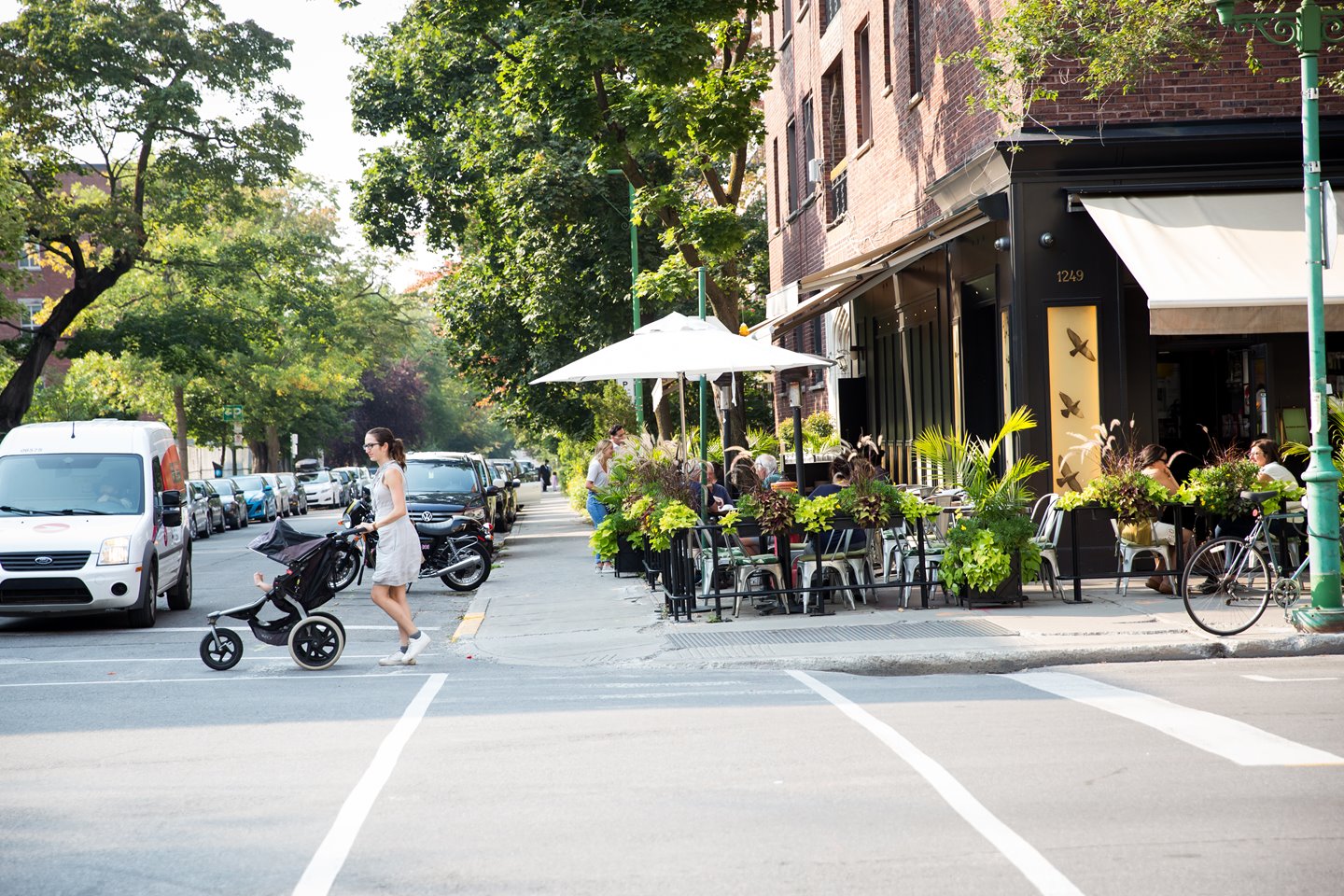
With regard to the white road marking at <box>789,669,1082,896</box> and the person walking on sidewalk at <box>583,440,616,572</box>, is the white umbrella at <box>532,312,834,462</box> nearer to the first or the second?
the person walking on sidewalk at <box>583,440,616,572</box>

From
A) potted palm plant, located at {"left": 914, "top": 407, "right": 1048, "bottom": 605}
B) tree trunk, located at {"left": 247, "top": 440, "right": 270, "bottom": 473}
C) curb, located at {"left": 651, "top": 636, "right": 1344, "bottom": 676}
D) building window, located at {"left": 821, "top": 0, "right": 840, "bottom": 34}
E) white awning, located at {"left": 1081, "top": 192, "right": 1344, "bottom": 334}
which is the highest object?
building window, located at {"left": 821, "top": 0, "right": 840, "bottom": 34}

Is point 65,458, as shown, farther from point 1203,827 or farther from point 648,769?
point 1203,827

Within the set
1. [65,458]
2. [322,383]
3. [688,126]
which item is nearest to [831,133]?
[688,126]

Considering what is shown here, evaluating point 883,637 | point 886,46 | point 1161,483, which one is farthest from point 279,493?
point 883,637

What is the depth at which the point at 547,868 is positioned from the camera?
208 inches

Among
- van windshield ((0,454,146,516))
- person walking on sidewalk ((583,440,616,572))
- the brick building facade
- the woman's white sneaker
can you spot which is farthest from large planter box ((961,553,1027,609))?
van windshield ((0,454,146,516))

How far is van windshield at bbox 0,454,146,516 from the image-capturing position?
597 inches

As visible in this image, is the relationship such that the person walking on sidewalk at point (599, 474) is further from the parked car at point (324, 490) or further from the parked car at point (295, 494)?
the parked car at point (324, 490)

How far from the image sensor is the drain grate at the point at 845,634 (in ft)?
37.9

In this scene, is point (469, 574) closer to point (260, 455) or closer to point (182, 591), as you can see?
point (182, 591)

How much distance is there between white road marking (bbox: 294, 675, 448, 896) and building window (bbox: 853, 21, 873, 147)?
51.1ft

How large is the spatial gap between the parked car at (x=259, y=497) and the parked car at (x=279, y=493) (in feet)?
0.50

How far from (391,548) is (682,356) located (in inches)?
155

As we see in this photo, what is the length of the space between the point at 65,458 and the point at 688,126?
9.60 meters
